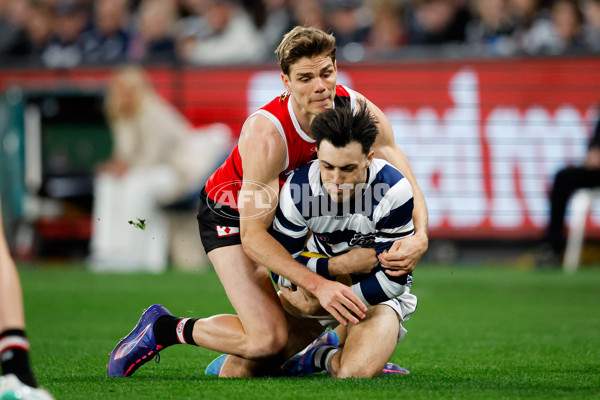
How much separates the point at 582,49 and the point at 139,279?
617cm

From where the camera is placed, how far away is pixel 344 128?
4449 mm

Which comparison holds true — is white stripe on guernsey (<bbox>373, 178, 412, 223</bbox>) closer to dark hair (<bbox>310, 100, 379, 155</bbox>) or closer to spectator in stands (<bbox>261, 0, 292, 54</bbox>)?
dark hair (<bbox>310, 100, 379, 155</bbox>)

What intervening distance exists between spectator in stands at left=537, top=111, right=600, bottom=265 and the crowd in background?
Answer: 4.95ft

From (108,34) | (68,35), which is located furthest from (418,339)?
(68,35)

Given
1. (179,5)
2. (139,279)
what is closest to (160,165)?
(139,279)

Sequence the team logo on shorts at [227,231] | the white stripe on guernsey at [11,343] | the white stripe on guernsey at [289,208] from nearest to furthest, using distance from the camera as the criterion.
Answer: the white stripe on guernsey at [11,343]
the white stripe on guernsey at [289,208]
the team logo on shorts at [227,231]

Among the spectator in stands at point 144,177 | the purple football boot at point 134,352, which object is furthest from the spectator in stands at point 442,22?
the purple football boot at point 134,352

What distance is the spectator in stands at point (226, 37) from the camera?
13227mm

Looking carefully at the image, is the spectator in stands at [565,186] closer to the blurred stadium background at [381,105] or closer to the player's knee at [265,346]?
the blurred stadium background at [381,105]

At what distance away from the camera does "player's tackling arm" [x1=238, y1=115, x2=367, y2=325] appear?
4.67 m

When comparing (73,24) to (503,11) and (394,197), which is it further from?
(394,197)

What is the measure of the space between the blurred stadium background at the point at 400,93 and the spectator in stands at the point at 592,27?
0.08 feet

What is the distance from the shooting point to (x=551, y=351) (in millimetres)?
5605

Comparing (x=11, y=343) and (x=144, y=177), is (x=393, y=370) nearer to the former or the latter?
(x=11, y=343)
